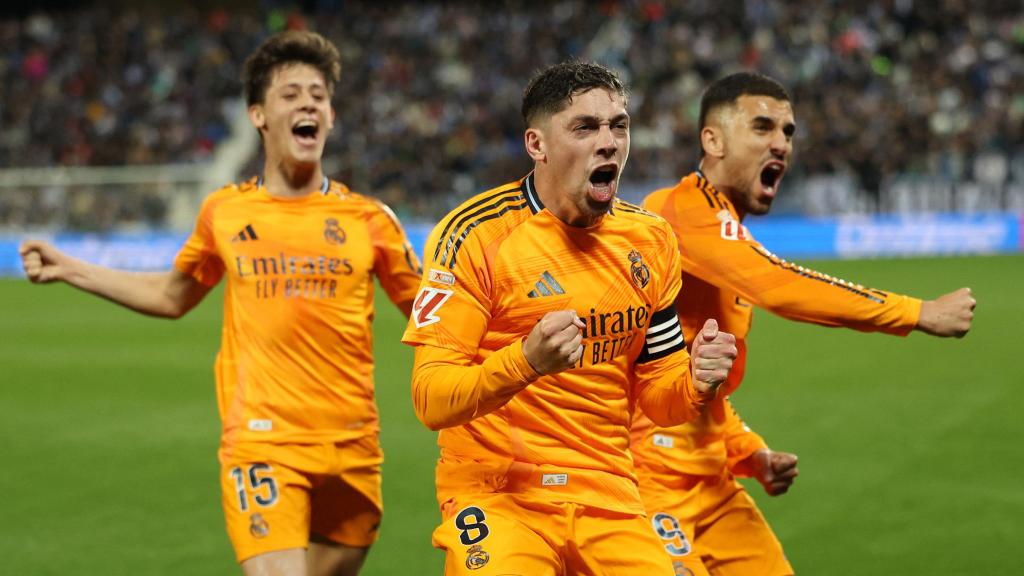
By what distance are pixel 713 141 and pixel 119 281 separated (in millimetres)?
2626

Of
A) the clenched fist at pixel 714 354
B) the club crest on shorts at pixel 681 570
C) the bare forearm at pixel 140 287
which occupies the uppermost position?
the clenched fist at pixel 714 354

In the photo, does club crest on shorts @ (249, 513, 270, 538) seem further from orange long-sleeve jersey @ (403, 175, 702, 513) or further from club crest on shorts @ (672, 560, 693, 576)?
club crest on shorts @ (672, 560, 693, 576)

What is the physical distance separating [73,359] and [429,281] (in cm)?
1191

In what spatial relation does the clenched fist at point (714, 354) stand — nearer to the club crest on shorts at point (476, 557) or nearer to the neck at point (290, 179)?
the club crest on shorts at point (476, 557)

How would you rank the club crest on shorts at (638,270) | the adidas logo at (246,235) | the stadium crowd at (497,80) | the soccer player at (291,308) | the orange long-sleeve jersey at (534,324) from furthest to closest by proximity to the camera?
1. the stadium crowd at (497,80)
2. the adidas logo at (246,235)
3. the soccer player at (291,308)
4. the club crest on shorts at (638,270)
5. the orange long-sleeve jersey at (534,324)

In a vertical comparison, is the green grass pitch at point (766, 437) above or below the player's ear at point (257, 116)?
below

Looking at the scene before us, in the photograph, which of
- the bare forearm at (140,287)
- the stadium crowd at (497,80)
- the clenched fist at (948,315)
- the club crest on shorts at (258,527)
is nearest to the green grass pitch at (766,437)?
the bare forearm at (140,287)

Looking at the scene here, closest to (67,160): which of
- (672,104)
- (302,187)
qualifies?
(672,104)

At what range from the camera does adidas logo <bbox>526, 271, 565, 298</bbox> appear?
3754 mm

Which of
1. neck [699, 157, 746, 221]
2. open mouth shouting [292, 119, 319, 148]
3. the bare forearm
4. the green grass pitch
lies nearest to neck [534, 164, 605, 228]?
Answer: neck [699, 157, 746, 221]

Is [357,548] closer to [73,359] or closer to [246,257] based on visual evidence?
[246,257]

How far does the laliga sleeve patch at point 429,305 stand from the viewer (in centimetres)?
361

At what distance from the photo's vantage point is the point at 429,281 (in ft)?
12.1

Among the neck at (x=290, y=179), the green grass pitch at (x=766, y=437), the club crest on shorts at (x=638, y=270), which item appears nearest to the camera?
the club crest on shorts at (x=638, y=270)
